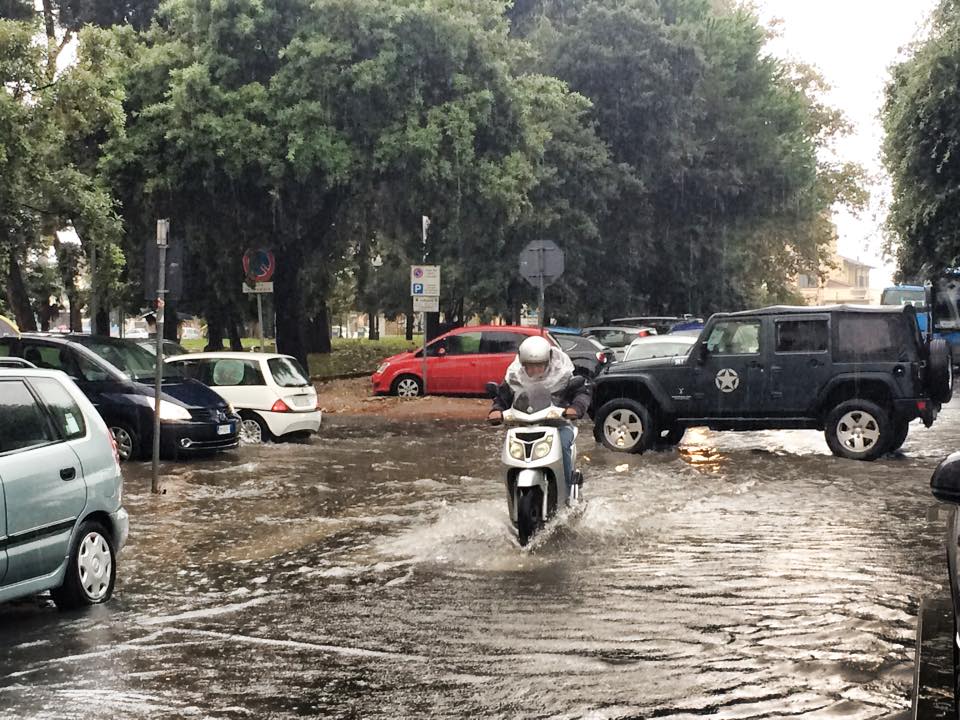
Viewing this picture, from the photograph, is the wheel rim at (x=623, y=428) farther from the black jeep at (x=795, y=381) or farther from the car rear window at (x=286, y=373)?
the car rear window at (x=286, y=373)

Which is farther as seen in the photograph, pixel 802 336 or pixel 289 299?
pixel 289 299

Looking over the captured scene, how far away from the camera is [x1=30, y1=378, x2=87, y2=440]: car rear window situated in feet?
25.6

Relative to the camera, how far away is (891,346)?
15.8 meters

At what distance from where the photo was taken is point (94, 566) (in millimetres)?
7922

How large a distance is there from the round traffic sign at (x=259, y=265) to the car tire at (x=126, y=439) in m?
9.73

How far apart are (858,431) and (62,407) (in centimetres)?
1058

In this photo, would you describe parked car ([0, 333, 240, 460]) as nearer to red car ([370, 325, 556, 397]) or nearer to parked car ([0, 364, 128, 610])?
parked car ([0, 364, 128, 610])

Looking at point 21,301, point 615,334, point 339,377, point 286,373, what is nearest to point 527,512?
point 286,373

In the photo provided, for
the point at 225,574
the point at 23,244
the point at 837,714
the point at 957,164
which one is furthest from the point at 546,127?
the point at 837,714

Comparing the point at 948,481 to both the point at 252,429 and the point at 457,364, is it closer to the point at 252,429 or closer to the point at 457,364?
the point at 252,429

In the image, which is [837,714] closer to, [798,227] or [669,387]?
[669,387]

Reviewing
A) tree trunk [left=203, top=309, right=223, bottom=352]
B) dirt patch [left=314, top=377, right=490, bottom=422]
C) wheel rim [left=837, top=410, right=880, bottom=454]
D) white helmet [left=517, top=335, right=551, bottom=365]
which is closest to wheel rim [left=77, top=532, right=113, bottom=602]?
white helmet [left=517, top=335, right=551, bottom=365]

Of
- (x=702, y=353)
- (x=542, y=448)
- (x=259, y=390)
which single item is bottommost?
(x=542, y=448)

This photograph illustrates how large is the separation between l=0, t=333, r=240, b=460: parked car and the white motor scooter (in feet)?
24.5
